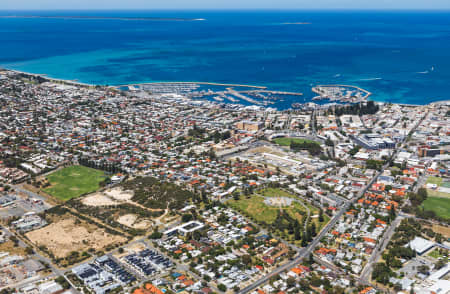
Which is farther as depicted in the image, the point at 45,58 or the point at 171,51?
the point at 171,51

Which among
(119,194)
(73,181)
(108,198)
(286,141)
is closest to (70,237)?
(108,198)

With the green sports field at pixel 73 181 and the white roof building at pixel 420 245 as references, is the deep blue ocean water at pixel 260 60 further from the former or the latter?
the white roof building at pixel 420 245

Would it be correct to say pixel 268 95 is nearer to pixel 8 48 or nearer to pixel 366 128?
pixel 366 128

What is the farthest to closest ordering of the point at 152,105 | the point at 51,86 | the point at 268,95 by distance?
the point at 51,86 < the point at 268,95 < the point at 152,105

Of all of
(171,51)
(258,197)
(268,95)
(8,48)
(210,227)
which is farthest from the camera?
(8,48)

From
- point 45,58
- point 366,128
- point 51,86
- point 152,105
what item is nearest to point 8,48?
point 45,58

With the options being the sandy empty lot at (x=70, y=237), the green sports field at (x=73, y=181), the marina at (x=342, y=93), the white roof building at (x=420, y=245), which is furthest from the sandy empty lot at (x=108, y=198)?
the marina at (x=342, y=93)
